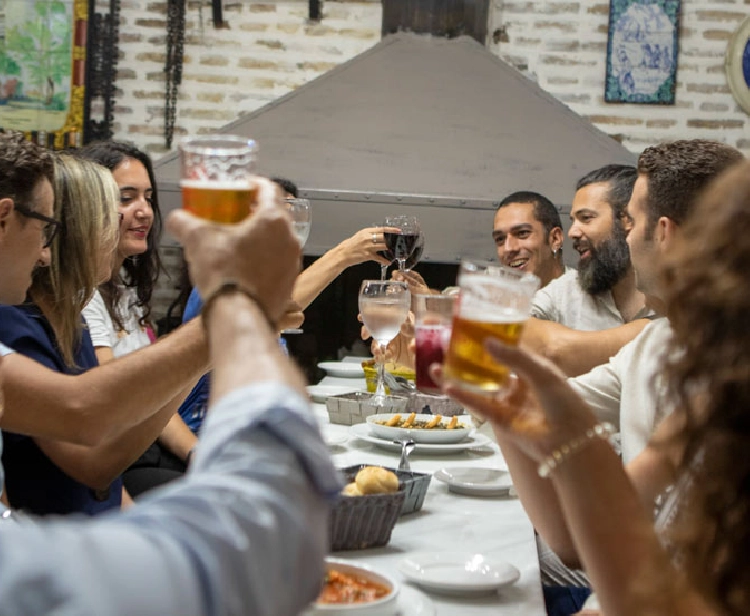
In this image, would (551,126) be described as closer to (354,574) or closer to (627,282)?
(627,282)

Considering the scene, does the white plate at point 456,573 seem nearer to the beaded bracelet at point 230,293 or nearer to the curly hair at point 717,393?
the curly hair at point 717,393

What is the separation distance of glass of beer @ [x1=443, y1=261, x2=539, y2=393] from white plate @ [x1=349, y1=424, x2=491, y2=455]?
48.9 inches

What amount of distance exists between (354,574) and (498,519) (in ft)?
2.00

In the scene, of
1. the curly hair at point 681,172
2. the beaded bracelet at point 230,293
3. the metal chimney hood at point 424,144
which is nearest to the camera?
the beaded bracelet at point 230,293

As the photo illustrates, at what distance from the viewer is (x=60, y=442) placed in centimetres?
175

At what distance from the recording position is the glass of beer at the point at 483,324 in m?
0.98

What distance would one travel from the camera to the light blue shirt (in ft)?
1.51

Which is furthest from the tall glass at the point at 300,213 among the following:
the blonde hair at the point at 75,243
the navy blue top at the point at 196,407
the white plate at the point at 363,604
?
the white plate at the point at 363,604

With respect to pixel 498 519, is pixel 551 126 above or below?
above

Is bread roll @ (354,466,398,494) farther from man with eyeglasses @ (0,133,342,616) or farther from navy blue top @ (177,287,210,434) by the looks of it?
navy blue top @ (177,287,210,434)

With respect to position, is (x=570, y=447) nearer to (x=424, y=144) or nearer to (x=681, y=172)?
(x=681, y=172)

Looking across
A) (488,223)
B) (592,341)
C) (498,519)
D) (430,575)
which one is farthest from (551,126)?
(430,575)

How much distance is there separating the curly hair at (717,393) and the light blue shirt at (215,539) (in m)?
0.30

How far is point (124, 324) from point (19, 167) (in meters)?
1.38
